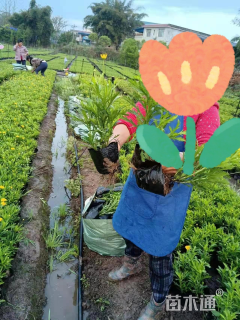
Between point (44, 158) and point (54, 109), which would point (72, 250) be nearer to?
point (44, 158)

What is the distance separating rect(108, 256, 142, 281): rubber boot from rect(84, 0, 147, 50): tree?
40.2 meters

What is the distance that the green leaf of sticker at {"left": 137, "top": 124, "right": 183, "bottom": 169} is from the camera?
84 centimetres

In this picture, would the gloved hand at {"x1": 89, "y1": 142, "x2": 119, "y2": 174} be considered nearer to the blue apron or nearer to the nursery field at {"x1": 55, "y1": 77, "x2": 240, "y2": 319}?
the blue apron

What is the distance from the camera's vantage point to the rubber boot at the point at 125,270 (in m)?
2.04

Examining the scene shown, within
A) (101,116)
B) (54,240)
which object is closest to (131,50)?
(54,240)

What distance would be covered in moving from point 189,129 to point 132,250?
133cm

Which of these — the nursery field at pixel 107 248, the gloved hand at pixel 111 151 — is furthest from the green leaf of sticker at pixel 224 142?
the gloved hand at pixel 111 151

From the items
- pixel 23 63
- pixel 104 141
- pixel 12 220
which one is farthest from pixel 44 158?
pixel 23 63

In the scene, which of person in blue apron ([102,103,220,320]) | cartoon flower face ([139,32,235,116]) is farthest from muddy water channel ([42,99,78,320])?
cartoon flower face ([139,32,235,116])

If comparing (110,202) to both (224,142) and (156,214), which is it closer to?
(156,214)

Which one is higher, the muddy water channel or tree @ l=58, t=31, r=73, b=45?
tree @ l=58, t=31, r=73, b=45

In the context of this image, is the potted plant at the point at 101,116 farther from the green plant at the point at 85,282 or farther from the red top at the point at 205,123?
the green plant at the point at 85,282

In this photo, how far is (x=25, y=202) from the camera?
2.93 meters

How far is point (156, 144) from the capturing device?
86 centimetres
